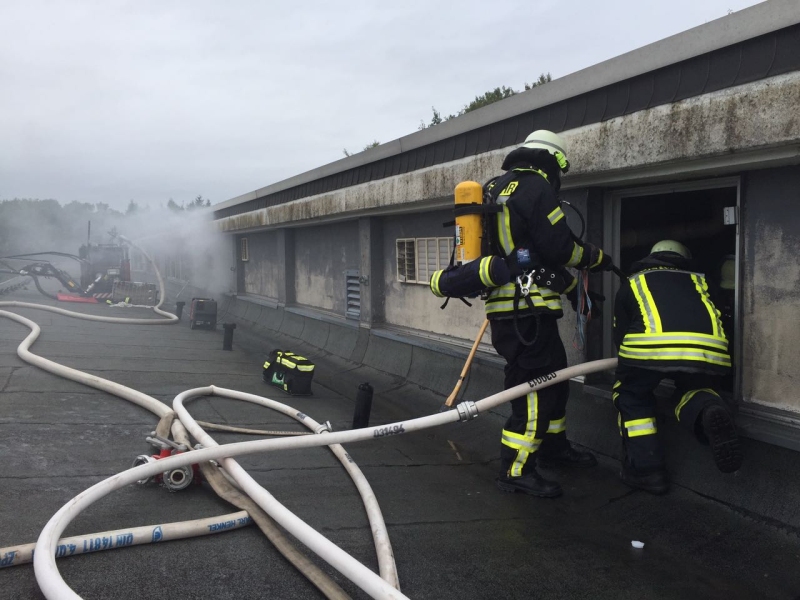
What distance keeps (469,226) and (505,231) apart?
23 cm

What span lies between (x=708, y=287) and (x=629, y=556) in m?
1.70

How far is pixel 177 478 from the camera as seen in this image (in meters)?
3.58

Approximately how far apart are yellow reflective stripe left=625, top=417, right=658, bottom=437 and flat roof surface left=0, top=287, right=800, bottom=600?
17.0 inches

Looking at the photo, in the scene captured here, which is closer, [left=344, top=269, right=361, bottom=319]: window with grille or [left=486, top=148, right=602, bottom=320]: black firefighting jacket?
[left=486, top=148, right=602, bottom=320]: black firefighting jacket

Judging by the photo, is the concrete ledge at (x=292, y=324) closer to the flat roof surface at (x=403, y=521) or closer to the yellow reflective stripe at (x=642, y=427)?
the flat roof surface at (x=403, y=521)

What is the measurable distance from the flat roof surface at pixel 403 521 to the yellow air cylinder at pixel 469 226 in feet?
5.10

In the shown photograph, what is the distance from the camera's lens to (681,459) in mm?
4102

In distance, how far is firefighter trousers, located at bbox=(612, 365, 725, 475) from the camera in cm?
381

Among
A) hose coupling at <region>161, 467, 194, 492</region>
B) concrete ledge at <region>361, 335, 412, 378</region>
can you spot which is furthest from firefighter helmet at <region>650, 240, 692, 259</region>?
concrete ledge at <region>361, 335, 412, 378</region>

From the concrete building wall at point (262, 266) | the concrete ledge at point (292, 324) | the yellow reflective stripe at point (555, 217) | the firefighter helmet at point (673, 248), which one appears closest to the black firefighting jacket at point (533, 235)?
the yellow reflective stripe at point (555, 217)

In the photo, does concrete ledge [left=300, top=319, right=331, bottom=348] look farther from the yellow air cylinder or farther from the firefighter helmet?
the firefighter helmet

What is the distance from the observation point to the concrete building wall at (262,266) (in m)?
13.1

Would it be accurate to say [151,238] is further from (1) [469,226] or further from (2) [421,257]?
(1) [469,226]

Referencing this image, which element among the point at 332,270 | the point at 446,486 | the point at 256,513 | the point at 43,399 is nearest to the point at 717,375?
the point at 446,486
